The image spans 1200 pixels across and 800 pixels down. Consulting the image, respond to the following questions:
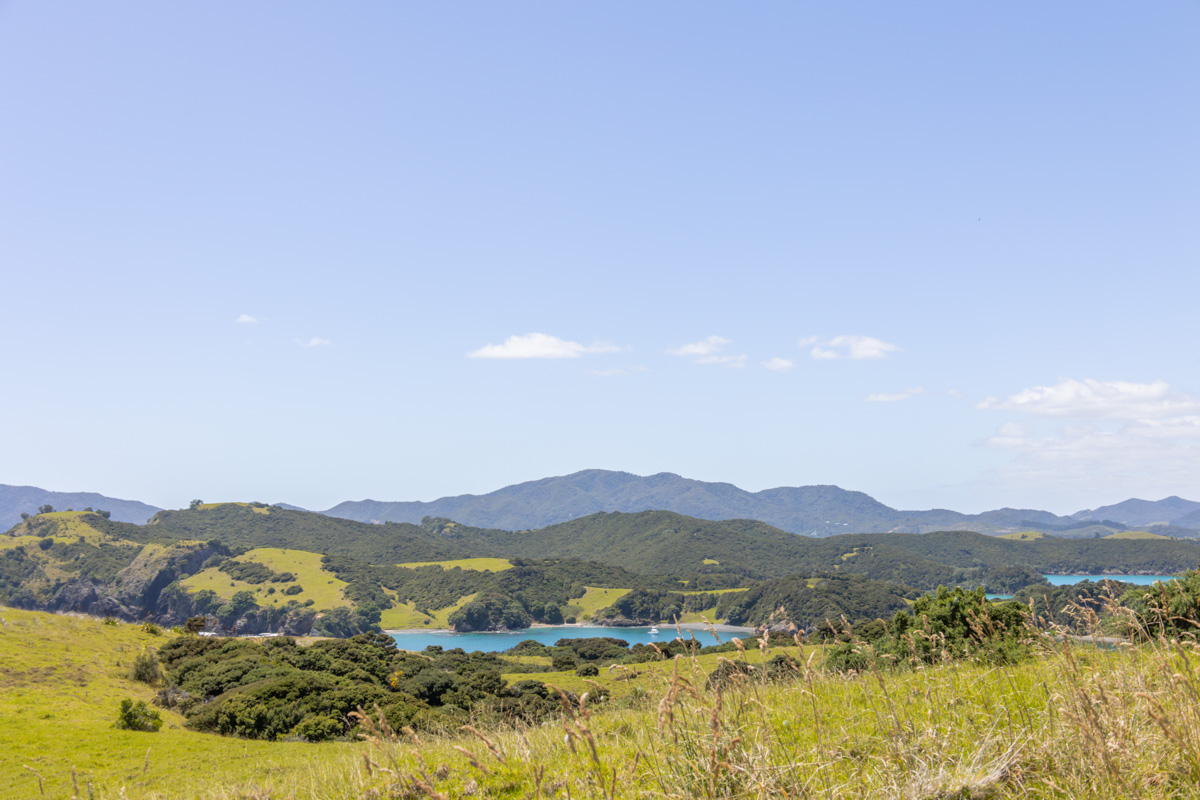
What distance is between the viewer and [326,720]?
28969 millimetres

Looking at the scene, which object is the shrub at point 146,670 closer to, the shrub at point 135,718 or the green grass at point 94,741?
the green grass at point 94,741

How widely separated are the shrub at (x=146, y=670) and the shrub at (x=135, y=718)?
48.4ft

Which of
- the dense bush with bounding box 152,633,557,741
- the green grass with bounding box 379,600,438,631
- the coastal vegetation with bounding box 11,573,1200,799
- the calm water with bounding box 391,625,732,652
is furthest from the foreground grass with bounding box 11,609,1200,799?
the green grass with bounding box 379,600,438,631

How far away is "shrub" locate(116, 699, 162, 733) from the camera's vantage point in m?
28.0

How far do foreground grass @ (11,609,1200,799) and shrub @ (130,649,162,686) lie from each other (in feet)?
136

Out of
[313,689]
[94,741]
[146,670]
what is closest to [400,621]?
[146,670]

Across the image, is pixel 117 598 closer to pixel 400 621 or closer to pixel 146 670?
pixel 400 621

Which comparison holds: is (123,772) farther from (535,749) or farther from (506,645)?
(506,645)

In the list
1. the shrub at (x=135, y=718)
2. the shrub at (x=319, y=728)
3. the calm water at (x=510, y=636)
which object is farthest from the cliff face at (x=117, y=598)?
the shrub at (x=319, y=728)

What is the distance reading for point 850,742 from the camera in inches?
206

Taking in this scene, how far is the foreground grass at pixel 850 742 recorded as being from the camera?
3.58 m

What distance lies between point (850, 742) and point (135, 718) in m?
34.7

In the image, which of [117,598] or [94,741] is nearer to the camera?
[94,741]

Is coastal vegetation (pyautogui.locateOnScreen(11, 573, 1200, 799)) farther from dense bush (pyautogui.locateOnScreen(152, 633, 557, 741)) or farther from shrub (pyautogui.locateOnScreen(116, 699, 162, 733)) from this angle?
dense bush (pyautogui.locateOnScreen(152, 633, 557, 741))
